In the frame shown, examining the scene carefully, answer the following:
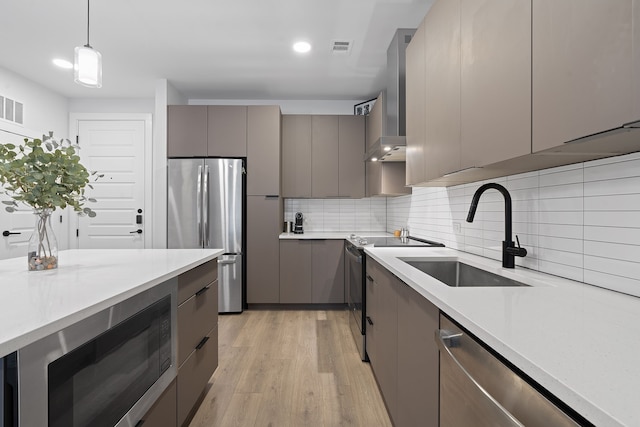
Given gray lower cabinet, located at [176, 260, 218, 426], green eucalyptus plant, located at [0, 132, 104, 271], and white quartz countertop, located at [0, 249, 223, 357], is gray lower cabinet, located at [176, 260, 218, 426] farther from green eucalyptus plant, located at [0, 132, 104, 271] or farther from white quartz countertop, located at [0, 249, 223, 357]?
green eucalyptus plant, located at [0, 132, 104, 271]

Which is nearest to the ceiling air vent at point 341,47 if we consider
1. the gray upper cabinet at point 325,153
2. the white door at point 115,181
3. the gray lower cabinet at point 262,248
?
the gray upper cabinet at point 325,153

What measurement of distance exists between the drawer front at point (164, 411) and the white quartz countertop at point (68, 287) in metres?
0.51

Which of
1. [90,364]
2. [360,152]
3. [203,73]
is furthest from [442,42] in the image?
[203,73]

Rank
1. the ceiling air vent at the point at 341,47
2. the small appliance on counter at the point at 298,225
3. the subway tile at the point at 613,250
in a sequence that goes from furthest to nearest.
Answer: the small appliance on counter at the point at 298,225, the ceiling air vent at the point at 341,47, the subway tile at the point at 613,250

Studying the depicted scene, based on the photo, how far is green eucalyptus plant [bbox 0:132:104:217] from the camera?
1271mm

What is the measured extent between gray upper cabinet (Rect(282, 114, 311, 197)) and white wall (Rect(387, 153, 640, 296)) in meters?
2.54

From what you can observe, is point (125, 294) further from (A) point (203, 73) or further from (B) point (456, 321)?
(A) point (203, 73)

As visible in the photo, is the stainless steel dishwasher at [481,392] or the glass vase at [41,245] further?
the glass vase at [41,245]

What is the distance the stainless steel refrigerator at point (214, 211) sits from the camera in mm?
3727

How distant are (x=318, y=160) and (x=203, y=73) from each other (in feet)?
5.43

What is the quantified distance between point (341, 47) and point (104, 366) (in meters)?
3.02

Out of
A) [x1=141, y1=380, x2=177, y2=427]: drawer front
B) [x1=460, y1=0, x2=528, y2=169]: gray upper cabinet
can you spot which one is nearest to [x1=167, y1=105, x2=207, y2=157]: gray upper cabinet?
[x1=141, y1=380, x2=177, y2=427]: drawer front

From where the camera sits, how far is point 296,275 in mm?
3891

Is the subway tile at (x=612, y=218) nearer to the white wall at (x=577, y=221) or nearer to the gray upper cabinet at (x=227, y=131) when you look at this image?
the white wall at (x=577, y=221)
